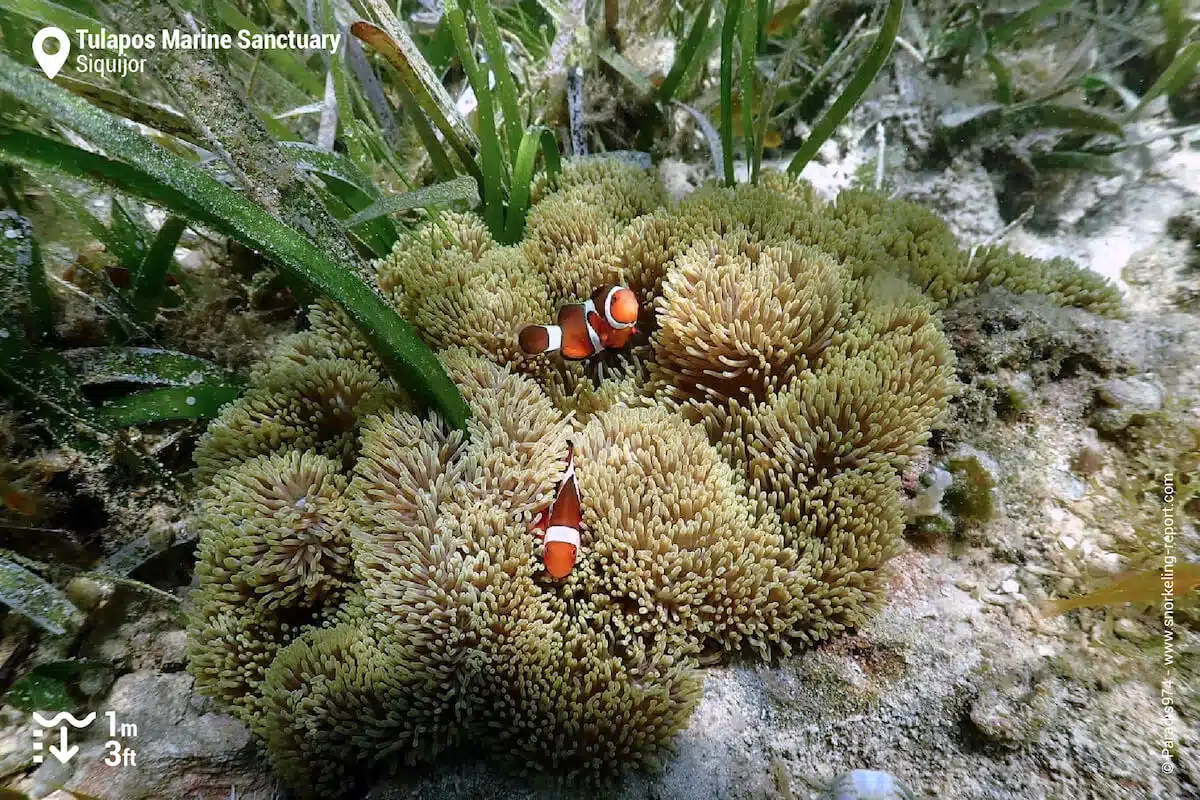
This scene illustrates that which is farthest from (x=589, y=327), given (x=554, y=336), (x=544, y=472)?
(x=544, y=472)

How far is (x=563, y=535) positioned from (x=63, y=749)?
156cm

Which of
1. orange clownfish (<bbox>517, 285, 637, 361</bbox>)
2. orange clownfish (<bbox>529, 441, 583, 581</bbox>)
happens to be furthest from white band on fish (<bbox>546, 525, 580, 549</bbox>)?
orange clownfish (<bbox>517, 285, 637, 361</bbox>)

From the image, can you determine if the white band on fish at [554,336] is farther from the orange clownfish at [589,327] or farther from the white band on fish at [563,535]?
the white band on fish at [563,535]

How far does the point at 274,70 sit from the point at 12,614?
102 inches

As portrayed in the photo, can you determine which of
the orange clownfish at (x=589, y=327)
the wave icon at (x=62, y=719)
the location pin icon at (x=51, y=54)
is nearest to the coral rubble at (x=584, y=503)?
the orange clownfish at (x=589, y=327)

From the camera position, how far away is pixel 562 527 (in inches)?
61.5

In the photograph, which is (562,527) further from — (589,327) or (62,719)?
(62,719)

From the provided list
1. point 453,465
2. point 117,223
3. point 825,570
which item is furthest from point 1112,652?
point 117,223

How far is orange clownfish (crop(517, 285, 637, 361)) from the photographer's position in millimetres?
1912

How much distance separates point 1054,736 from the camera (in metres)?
1.30

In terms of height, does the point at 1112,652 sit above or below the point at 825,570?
below

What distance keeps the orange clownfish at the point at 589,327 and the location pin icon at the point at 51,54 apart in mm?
1904

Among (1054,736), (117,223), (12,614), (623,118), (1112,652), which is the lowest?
(1054,736)

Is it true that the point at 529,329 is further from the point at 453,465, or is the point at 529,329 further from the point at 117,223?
the point at 117,223
